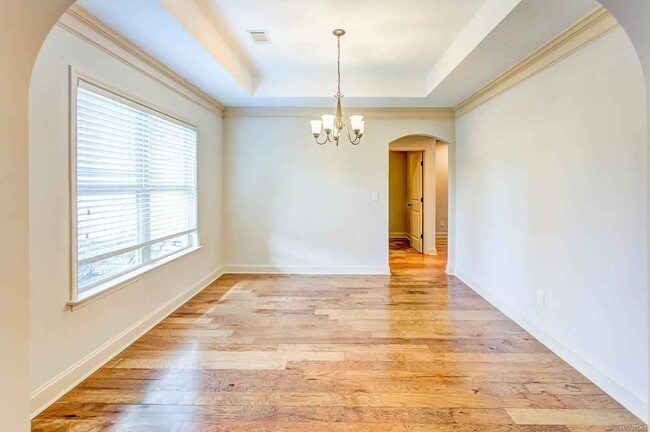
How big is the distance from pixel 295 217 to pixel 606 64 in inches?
149

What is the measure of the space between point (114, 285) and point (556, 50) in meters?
3.76

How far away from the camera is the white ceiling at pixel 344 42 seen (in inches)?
94.7

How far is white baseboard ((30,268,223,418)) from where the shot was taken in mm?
1954

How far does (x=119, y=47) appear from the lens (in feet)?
8.57

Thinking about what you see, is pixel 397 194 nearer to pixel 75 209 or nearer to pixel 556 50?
pixel 556 50

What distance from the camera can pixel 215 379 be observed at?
229cm

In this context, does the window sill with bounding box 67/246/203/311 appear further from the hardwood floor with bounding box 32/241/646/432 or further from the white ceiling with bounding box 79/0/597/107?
the white ceiling with bounding box 79/0/597/107

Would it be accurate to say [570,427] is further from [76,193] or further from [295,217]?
[295,217]

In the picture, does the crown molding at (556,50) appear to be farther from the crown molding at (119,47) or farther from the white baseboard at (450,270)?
the crown molding at (119,47)

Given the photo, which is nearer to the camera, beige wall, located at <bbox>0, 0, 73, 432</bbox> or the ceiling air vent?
beige wall, located at <bbox>0, 0, 73, 432</bbox>

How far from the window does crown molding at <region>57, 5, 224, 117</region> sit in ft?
1.00

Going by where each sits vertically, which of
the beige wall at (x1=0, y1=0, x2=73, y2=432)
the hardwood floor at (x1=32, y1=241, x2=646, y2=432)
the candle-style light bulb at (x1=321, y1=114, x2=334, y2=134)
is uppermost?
the candle-style light bulb at (x1=321, y1=114, x2=334, y2=134)

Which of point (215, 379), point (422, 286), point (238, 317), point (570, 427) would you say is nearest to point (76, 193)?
point (215, 379)

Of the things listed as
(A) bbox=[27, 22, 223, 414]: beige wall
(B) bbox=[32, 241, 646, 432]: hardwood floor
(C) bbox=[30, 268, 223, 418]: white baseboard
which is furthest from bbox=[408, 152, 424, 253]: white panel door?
(A) bbox=[27, 22, 223, 414]: beige wall
